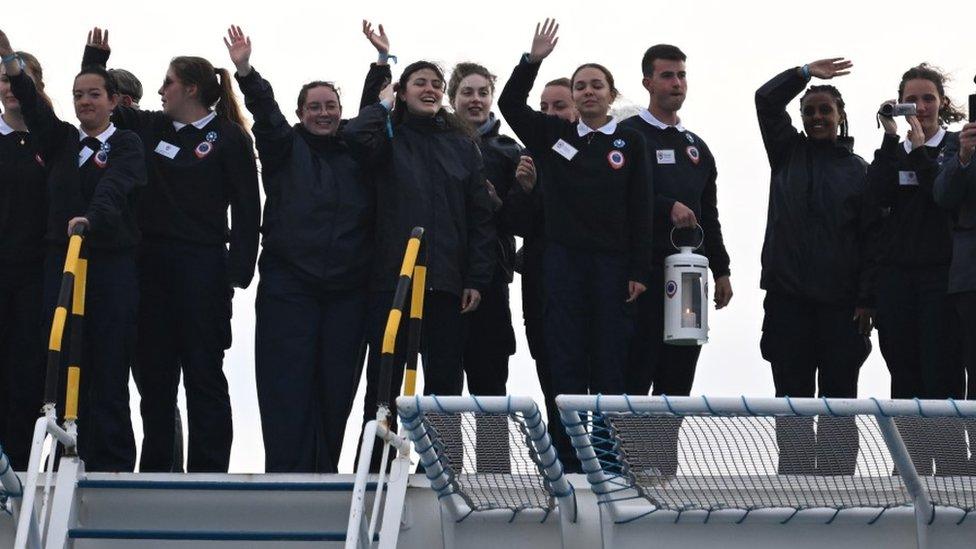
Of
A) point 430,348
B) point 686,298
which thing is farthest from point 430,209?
point 686,298

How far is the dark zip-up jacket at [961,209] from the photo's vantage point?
8648 millimetres

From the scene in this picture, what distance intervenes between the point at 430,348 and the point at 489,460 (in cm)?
130

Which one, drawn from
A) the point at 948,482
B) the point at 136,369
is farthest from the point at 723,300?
the point at 136,369

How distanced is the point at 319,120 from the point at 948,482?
3647 millimetres

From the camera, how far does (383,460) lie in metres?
7.49

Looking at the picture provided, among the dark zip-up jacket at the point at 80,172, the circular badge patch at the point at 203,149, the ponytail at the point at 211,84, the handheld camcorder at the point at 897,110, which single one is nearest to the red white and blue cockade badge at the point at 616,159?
the handheld camcorder at the point at 897,110

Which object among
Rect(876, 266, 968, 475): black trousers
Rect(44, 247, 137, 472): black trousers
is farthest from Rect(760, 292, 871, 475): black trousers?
Rect(44, 247, 137, 472): black trousers

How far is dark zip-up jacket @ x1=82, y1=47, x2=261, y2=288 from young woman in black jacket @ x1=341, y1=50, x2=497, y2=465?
0.65 m

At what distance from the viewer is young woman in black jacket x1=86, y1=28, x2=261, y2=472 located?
892cm

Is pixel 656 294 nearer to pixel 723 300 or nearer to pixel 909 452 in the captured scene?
pixel 723 300

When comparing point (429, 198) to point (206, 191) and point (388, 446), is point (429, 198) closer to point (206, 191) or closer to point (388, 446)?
point (206, 191)

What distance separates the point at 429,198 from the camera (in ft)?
29.5

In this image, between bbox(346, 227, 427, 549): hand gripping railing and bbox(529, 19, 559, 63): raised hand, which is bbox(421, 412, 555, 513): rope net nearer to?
bbox(346, 227, 427, 549): hand gripping railing

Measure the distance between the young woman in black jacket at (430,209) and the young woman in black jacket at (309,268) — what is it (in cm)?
11
